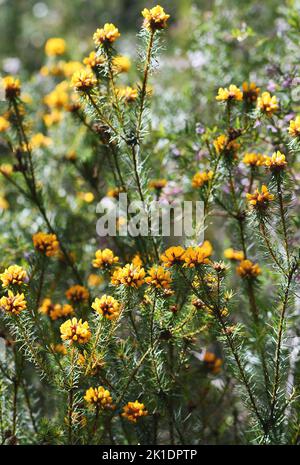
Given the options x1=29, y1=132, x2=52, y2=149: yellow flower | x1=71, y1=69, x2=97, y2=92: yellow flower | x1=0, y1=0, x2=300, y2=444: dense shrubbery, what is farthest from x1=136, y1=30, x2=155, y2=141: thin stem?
x1=29, y1=132, x2=52, y2=149: yellow flower

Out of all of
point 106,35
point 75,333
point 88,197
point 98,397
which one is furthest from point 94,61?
point 98,397

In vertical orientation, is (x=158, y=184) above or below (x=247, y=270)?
above

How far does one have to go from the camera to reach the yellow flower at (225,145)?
1438 millimetres

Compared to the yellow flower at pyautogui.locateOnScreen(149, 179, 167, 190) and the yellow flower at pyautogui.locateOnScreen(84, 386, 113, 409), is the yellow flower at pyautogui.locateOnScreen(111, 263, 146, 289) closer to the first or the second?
the yellow flower at pyautogui.locateOnScreen(84, 386, 113, 409)

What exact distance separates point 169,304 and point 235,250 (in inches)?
19.3

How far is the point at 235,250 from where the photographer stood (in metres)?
1.77

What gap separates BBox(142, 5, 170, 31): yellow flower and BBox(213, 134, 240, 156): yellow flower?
13.5 inches

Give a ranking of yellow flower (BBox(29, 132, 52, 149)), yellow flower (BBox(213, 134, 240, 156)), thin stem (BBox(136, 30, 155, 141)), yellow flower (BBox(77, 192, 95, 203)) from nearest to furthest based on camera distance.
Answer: thin stem (BBox(136, 30, 155, 141)), yellow flower (BBox(213, 134, 240, 156)), yellow flower (BBox(77, 192, 95, 203)), yellow flower (BBox(29, 132, 52, 149))

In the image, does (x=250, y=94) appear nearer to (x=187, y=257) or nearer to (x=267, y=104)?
(x=267, y=104)

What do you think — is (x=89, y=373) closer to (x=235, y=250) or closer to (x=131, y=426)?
(x=131, y=426)

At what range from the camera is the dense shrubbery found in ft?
3.96

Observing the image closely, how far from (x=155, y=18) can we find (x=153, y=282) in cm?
60

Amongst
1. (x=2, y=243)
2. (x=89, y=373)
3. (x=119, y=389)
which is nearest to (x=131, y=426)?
(x=119, y=389)

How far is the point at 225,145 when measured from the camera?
143 centimetres
